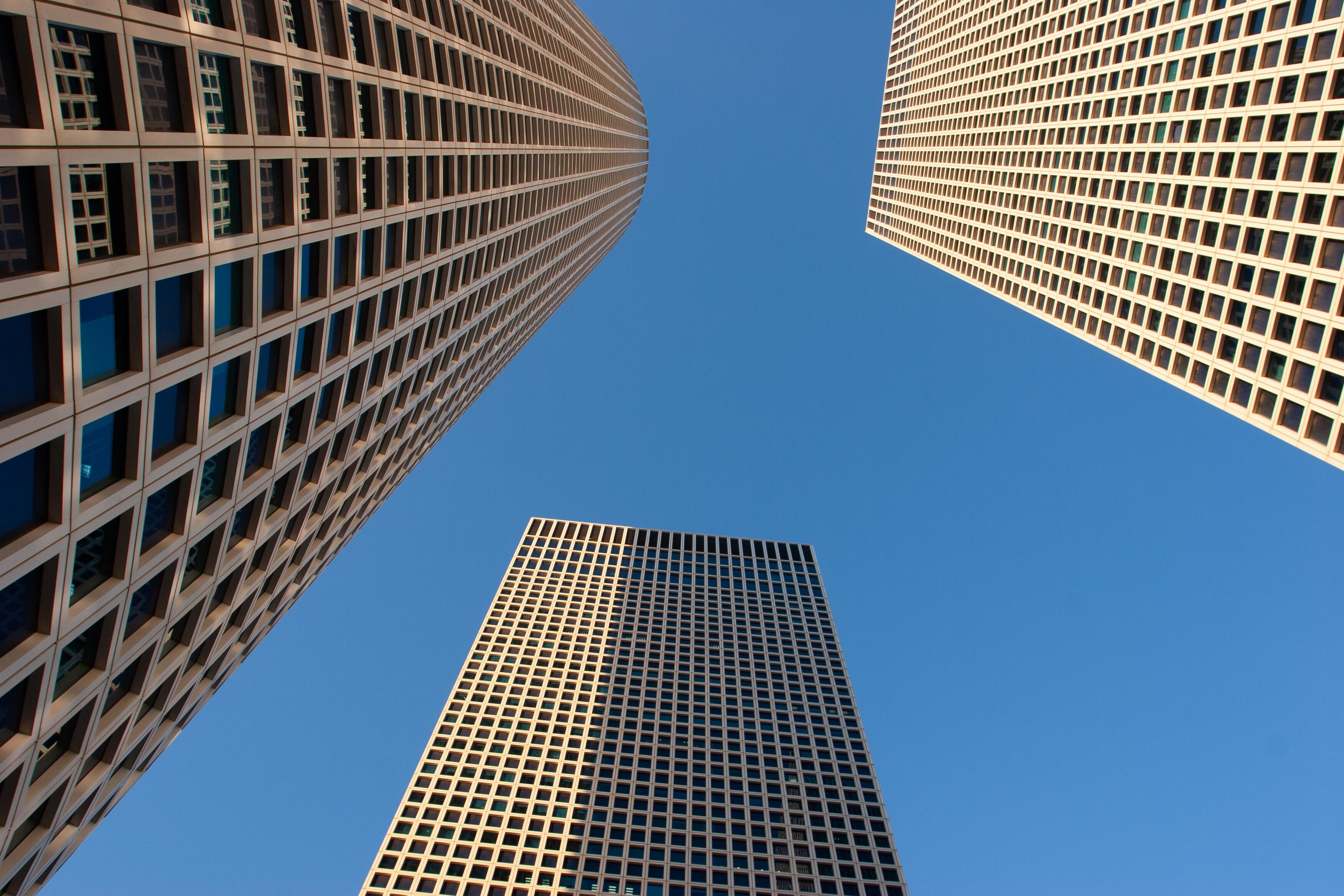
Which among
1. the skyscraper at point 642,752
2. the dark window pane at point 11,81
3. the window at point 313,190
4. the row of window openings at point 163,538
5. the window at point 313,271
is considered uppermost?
the dark window pane at point 11,81

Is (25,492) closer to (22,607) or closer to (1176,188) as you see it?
(22,607)

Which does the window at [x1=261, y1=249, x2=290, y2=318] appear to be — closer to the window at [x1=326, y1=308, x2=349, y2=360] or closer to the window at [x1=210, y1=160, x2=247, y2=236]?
the window at [x1=210, y1=160, x2=247, y2=236]

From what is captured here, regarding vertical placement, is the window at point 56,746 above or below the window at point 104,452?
below

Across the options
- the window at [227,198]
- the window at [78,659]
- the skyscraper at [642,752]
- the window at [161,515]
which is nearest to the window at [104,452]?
the window at [161,515]

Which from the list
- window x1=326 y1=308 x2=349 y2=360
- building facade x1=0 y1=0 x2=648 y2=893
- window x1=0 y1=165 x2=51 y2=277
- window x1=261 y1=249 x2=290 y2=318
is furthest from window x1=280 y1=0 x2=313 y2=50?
window x1=0 y1=165 x2=51 y2=277

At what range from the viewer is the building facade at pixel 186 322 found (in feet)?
46.2

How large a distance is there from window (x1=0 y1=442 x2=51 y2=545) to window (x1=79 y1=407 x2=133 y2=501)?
0.78m

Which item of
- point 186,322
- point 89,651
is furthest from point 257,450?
point 89,651

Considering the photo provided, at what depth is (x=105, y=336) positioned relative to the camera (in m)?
15.7

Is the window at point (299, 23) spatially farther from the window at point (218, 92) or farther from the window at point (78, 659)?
the window at point (78, 659)

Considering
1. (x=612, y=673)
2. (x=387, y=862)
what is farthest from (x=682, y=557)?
(x=387, y=862)

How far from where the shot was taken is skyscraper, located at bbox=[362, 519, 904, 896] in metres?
68.3

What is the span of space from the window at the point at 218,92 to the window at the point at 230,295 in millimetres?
3406

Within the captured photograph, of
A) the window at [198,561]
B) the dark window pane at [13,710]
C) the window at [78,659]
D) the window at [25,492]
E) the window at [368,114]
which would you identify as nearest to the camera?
the window at [25,492]
